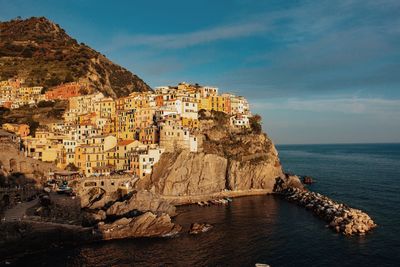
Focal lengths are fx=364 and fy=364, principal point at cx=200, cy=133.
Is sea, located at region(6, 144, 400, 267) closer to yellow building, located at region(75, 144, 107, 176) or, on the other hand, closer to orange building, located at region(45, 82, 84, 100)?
yellow building, located at region(75, 144, 107, 176)

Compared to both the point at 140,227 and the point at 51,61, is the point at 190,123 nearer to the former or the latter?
the point at 140,227

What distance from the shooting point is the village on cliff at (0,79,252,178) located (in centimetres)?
8506

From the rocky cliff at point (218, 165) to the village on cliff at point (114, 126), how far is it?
337 centimetres

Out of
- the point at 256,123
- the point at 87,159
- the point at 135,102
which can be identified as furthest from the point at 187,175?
the point at 256,123

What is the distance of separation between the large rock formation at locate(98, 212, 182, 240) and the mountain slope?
77931 mm

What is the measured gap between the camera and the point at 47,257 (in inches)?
1938

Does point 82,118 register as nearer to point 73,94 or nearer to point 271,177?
point 73,94

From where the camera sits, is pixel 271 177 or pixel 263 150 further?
pixel 263 150

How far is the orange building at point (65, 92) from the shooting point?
119 metres

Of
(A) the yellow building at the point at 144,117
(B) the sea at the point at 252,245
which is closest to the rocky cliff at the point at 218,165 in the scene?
(B) the sea at the point at 252,245

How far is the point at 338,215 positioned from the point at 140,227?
35.0 m

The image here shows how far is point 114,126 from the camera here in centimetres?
10356

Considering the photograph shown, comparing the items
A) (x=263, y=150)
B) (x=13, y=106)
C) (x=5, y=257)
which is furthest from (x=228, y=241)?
(x=13, y=106)

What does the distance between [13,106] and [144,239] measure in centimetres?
8191
